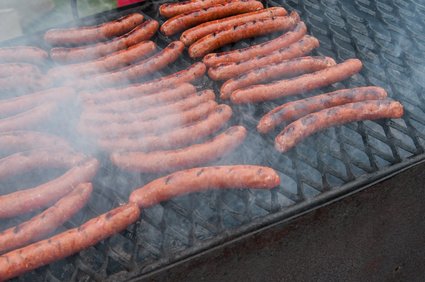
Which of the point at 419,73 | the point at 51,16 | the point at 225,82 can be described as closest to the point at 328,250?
the point at 225,82

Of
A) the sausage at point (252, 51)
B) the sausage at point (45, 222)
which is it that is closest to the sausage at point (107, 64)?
the sausage at point (252, 51)

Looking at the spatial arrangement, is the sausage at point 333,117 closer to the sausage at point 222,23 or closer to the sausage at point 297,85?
the sausage at point 297,85

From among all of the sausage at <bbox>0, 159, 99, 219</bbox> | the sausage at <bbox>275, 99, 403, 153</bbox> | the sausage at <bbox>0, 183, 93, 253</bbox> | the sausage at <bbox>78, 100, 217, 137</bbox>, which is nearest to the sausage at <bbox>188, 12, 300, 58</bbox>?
the sausage at <bbox>78, 100, 217, 137</bbox>

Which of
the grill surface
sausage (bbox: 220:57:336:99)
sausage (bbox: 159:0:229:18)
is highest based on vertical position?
sausage (bbox: 159:0:229:18)

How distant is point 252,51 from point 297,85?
55 centimetres

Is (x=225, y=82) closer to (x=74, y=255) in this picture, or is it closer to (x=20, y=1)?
(x=74, y=255)

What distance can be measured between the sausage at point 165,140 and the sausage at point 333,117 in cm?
51

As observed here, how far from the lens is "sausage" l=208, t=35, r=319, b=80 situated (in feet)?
12.9

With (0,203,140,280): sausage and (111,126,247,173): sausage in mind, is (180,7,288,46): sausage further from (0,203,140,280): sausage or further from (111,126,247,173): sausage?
(0,203,140,280): sausage

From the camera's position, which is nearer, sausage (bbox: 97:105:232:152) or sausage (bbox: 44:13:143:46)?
sausage (bbox: 97:105:232:152)

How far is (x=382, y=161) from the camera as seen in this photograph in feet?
12.0

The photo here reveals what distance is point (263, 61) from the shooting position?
4008 millimetres

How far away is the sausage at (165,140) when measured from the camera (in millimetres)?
3291

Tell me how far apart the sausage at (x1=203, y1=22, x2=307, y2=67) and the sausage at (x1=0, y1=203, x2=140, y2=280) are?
5.25ft
